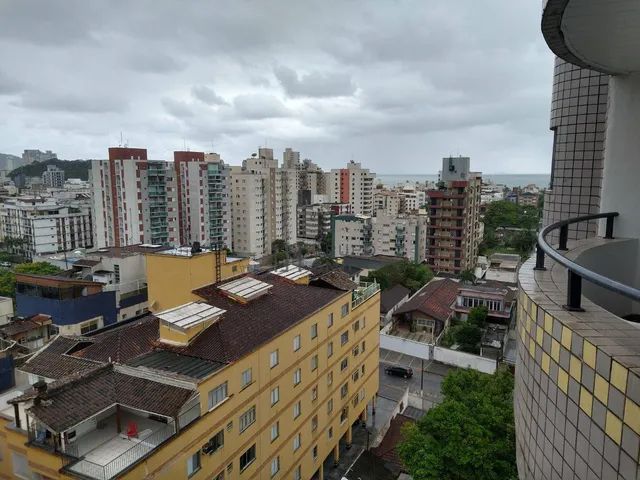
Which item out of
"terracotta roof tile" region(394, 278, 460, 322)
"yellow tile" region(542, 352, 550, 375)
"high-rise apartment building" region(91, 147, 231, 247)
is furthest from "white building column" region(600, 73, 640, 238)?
"high-rise apartment building" region(91, 147, 231, 247)

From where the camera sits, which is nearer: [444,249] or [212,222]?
[444,249]

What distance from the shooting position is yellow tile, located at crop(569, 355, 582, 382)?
5523 millimetres

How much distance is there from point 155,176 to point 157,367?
48.7 metres

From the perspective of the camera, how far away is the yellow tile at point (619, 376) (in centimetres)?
465

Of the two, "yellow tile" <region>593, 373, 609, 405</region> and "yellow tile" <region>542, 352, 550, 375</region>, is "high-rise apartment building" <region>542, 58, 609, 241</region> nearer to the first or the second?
"yellow tile" <region>542, 352, 550, 375</region>

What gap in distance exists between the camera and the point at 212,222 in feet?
211

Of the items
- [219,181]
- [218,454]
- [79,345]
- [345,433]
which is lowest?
[345,433]

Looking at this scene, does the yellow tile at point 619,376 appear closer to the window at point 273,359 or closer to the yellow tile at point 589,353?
the yellow tile at point 589,353

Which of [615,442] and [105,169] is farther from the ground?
[105,169]

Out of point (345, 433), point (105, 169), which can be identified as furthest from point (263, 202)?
point (345, 433)

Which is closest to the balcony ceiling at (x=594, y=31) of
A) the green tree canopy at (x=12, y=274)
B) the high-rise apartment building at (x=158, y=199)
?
the green tree canopy at (x=12, y=274)

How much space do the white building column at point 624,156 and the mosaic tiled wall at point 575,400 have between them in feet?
15.3

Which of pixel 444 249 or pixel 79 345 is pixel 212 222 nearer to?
pixel 444 249

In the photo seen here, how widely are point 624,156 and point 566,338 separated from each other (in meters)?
6.50
